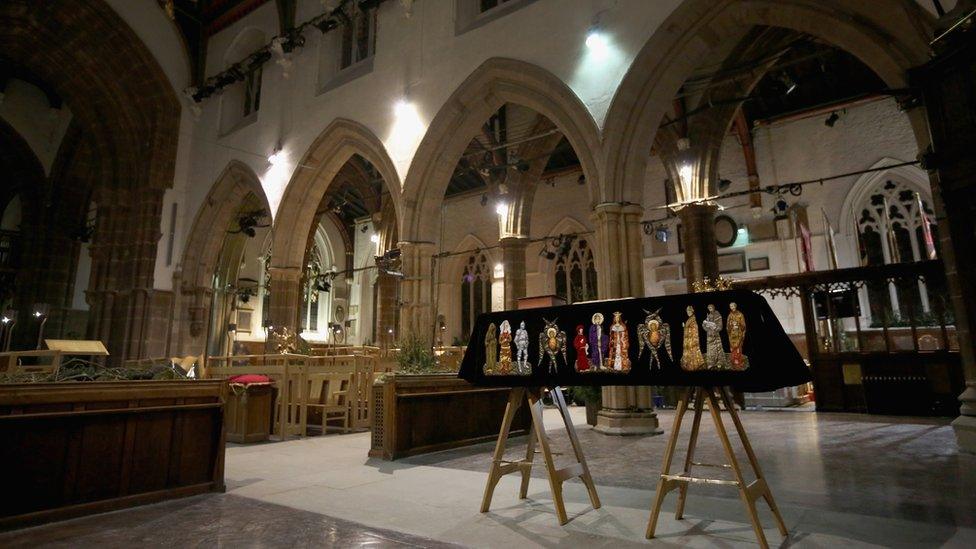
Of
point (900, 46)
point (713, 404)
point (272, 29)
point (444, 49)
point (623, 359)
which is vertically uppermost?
point (272, 29)

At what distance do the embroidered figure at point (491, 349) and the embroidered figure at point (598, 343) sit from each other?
2.02ft

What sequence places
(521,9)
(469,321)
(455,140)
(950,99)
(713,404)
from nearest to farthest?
(713,404) → (950,99) → (521,9) → (455,140) → (469,321)

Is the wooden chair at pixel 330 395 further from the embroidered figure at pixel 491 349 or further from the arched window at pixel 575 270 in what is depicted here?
the arched window at pixel 575 270

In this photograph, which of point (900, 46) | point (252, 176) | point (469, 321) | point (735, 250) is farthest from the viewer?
point (469, 321)

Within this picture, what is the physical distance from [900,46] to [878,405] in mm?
5791

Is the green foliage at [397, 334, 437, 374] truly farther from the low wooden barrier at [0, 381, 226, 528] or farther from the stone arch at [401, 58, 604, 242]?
the stone arch at [401, 58, 604, 242]

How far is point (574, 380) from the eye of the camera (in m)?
2.91

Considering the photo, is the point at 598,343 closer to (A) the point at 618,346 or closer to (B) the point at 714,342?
(A) the point at 618,346

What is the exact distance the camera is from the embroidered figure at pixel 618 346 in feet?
9.05

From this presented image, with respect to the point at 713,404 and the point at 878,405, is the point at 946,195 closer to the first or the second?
the point at 713,404

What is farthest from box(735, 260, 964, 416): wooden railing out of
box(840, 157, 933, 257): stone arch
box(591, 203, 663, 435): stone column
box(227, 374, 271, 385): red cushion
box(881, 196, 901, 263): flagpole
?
box(227, 374, 271, 385): red cushion

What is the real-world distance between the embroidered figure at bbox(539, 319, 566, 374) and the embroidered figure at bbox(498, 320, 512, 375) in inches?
7.9

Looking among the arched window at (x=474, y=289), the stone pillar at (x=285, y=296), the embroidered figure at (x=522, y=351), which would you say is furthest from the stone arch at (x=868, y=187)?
the stone pillar at (x=285, y=296)

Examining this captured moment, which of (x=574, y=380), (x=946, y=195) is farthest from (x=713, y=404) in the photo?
(x=946, y=195)
